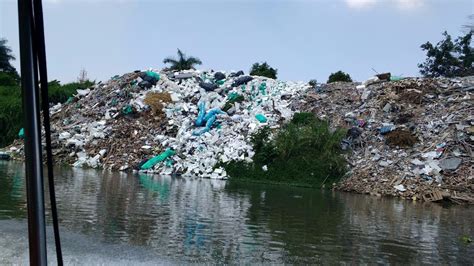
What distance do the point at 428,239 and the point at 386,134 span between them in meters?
10.3

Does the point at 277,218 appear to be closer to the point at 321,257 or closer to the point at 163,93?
the point at 321,257

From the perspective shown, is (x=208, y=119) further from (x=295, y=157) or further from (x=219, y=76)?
(x=219, y=76)

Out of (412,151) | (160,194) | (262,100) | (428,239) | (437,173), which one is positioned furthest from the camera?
(262,100)

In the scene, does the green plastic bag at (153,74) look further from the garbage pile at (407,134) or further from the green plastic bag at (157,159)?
the garbage pile at (407,134)

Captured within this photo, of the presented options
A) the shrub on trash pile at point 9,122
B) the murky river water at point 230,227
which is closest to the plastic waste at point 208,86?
the shrub on trash pile at point 9,122

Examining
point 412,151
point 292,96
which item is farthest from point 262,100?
point 412,151

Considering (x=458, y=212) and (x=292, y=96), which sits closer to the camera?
(x=458, y=212)

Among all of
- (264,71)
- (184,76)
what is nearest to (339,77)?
(264,71)

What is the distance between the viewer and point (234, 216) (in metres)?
8.60

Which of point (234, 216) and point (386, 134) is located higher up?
point (386, 134)

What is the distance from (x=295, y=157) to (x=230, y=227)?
1021cm

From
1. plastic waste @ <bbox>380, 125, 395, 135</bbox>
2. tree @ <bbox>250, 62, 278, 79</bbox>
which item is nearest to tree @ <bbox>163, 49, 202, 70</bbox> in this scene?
tree @ <bbox>250, 62, 278, 79</bbox>

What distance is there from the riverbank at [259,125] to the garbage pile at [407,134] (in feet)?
0.12

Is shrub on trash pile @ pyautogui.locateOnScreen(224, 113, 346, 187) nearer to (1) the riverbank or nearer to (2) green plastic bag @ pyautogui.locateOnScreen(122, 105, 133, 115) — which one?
(1) the riverbank
